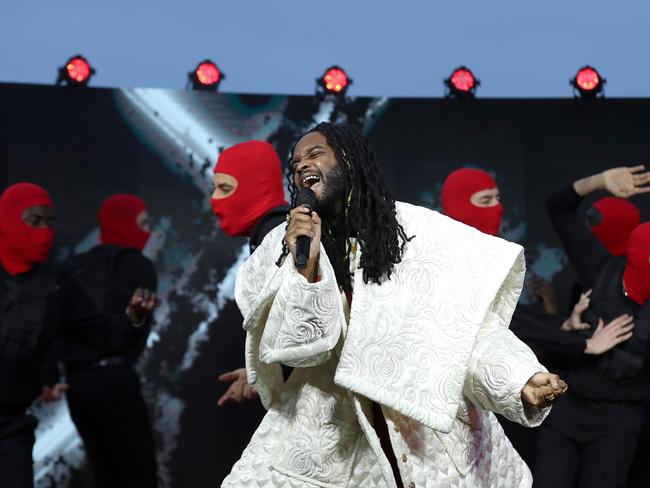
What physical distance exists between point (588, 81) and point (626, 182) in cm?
177

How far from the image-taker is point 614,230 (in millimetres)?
5312

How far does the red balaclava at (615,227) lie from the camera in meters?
5.31

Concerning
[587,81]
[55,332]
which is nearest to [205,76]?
[587,81]

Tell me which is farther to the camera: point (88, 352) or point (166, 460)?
point (166, 460)

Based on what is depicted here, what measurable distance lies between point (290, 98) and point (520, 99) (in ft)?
4.26

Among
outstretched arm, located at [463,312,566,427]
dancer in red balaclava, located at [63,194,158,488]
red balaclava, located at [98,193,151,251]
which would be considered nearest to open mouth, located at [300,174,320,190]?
outstretched arm, located at [463,312,566,427]

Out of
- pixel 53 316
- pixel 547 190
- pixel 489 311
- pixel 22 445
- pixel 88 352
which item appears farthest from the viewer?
pixel 547 190

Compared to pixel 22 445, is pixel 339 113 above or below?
above

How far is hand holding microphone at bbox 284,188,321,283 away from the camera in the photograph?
2.41m

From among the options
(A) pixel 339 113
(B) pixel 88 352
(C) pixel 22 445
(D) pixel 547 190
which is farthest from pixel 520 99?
(C) pixel 22 445

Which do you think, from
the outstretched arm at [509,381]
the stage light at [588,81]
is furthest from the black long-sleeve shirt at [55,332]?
the stage light at [588,81]

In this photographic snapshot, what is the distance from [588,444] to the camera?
4492mm

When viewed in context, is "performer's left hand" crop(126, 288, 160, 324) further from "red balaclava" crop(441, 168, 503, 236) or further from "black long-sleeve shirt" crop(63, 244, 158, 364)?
"red balaclava" crop(441, 168, 503, 236)

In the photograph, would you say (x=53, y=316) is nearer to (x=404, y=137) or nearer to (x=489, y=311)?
(x=489, y=311)
